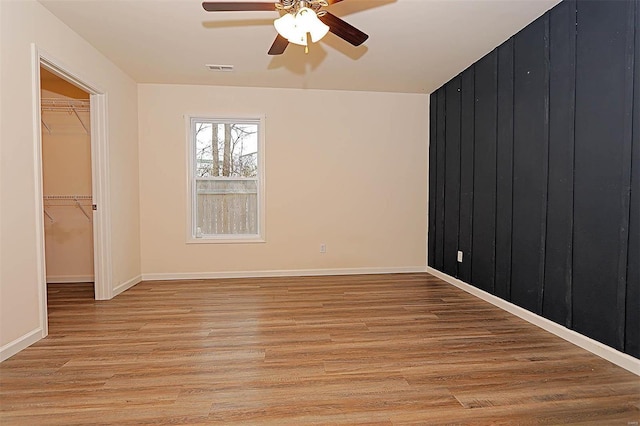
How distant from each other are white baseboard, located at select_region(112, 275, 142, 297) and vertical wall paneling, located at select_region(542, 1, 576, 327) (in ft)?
13.9

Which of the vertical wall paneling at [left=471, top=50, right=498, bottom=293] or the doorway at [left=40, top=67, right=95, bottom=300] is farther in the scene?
the doorway at [left=40, top=67, right=95, bottom=300]

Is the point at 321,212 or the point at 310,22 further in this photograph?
the point at 321,212

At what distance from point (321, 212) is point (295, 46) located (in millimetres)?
2193

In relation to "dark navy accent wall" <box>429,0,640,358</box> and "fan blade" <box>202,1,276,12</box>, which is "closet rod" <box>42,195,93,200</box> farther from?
"dark navy accent wall" <box>429,0,640,358</box>

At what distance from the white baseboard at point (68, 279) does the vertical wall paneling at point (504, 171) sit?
4.89 metres

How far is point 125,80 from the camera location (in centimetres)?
404

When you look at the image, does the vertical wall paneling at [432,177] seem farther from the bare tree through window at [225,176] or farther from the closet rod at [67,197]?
the closet rod at [67,197]

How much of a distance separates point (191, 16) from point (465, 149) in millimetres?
3129

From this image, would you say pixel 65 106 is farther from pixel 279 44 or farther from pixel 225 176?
pixel 279 44

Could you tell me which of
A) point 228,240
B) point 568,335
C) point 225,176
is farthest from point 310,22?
point 228,240

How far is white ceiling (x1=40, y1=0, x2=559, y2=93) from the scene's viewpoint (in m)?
2.65

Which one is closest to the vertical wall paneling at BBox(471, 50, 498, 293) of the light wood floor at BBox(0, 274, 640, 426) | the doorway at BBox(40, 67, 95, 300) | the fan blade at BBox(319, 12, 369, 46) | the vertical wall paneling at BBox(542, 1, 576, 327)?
the light wood floor at BBox(0, 274, 640, 426)

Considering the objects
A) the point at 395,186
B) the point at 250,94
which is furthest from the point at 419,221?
the point at 250,94

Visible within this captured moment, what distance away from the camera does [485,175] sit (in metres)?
3.52
